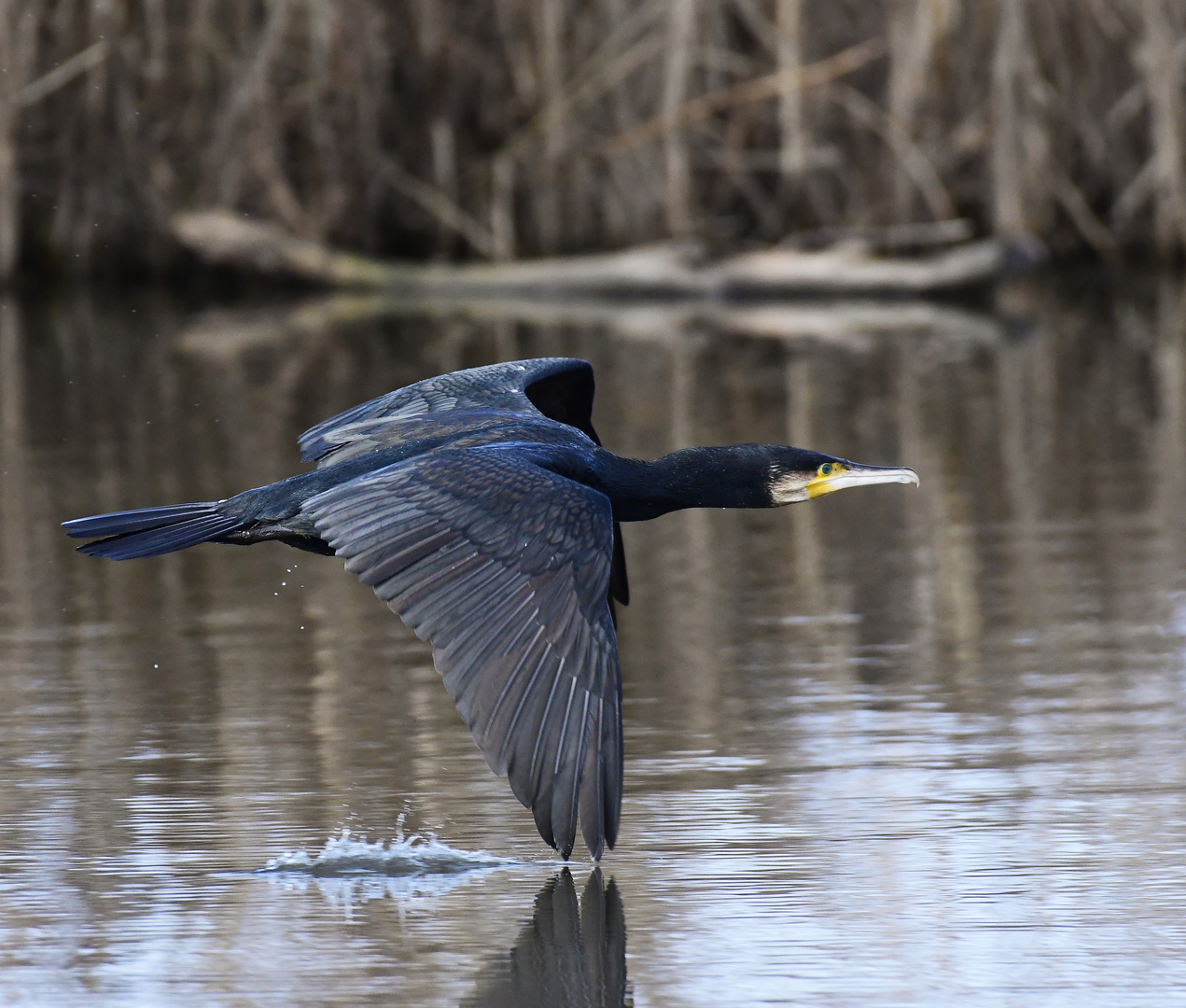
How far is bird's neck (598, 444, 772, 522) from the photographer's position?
528 cm

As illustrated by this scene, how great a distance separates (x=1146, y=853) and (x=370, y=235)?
1645cm

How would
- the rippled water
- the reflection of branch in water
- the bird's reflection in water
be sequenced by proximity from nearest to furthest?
the bird's reflection in water, the rippled water, the reflection of branch in water

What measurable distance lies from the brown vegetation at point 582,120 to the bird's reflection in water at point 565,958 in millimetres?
14010

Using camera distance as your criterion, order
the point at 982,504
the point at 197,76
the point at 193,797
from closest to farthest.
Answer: the point at 193,797 → the point at 982,504 → the point at 197,76

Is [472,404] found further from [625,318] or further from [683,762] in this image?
[625,318]

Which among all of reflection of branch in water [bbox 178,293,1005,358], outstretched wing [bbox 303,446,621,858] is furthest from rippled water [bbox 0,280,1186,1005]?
reflection of branch in water [bbox 178,293,1005,358]

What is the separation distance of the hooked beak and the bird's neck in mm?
125

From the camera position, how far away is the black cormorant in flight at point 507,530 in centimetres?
394

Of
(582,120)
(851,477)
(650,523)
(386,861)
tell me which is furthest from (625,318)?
(386,861)

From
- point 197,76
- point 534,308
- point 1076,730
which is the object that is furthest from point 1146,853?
point 197,76

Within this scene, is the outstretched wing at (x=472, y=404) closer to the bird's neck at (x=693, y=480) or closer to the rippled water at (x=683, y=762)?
the bird's neck at (x=693, y=480)

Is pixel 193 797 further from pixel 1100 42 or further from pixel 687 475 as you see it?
pixel 1100 42

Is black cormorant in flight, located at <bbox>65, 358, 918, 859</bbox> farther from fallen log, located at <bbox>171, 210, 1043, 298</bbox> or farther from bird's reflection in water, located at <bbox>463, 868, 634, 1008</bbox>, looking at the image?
fallen log, located at <bbox>171, 210, 1043, 298</bbox>

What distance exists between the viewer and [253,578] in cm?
768
